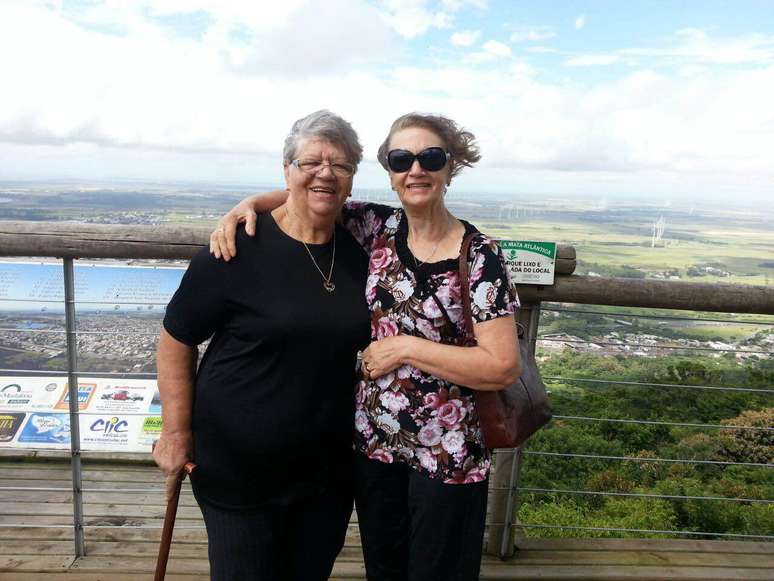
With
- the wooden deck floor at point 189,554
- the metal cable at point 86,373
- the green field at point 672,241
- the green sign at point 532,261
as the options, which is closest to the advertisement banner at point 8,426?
the wooden deck floor at point 189,554

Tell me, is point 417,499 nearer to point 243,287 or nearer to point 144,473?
point 243,287

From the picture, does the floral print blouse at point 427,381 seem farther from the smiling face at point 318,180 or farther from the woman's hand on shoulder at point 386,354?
the smiling face at point 318,180

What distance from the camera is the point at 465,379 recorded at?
1.42m

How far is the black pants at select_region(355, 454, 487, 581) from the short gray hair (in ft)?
2.87

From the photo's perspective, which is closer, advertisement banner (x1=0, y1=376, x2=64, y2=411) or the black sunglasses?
the black sunglasses

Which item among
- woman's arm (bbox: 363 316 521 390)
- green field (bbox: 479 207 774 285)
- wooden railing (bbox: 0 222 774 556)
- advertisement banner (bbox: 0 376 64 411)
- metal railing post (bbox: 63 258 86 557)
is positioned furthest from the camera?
green field (bbox: 479 207 774 285)

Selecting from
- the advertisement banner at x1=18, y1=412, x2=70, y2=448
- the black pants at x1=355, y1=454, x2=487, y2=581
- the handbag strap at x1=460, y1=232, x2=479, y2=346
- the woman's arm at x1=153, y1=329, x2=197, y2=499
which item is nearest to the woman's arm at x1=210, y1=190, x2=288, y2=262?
the woman's arm at x1=153, y1=329, x2=197, y2=499

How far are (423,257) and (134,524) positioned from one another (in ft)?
6.36

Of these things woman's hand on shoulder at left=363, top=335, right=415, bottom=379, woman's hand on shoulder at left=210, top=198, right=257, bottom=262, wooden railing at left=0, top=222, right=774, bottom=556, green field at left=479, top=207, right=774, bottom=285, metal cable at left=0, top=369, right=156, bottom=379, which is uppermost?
woman's hand on shoulder at left=210, top=198, right=257, bottom=262

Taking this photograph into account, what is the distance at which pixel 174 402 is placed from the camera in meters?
1.55

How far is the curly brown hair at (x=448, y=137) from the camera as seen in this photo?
1.52 metres

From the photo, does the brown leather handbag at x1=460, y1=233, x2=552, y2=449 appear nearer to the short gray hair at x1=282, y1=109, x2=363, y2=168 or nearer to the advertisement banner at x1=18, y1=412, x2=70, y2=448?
the short gray hair at x1=282, y1=109, x2=363, y2=168

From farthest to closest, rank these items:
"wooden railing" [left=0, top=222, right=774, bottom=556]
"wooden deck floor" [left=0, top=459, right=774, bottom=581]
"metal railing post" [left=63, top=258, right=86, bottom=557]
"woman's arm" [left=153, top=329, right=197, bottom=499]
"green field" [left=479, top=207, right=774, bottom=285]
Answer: "green field" [left=479, top=207, right=774, bottom=285], "wooden deck floor" [left=0, top=459, right=774, bottom=581], "metal railing post" [left=63, top=258, right=86, bottom=557], "wooden railing" [left=0, top=222, right=774, bottom=556], "woman's arm" [left=153, top=329, right=197, bottom=499]

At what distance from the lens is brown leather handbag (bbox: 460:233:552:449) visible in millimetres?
1451
